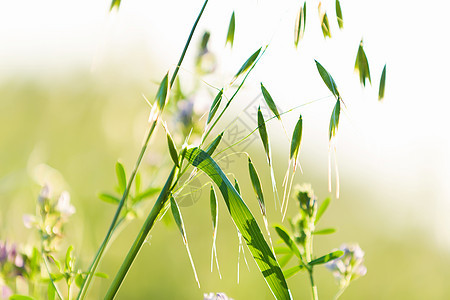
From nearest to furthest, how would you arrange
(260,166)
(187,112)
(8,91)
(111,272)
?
(187,112) < (111,272) < (8,91) < (260,166)

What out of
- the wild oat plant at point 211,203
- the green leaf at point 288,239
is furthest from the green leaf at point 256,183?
the green leaf at point 288,239

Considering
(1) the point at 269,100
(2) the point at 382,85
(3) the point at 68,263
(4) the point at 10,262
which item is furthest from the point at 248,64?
(4) the point at 10,262

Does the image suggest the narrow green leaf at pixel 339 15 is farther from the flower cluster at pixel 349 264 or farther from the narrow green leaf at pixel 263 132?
the flower cluster at pixel 349 264

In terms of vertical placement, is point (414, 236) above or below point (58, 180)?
below

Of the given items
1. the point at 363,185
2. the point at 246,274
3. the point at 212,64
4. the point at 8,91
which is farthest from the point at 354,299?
the point at 212,64

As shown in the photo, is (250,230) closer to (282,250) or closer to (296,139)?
(296,139)

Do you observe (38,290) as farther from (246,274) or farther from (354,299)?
(354,299)
